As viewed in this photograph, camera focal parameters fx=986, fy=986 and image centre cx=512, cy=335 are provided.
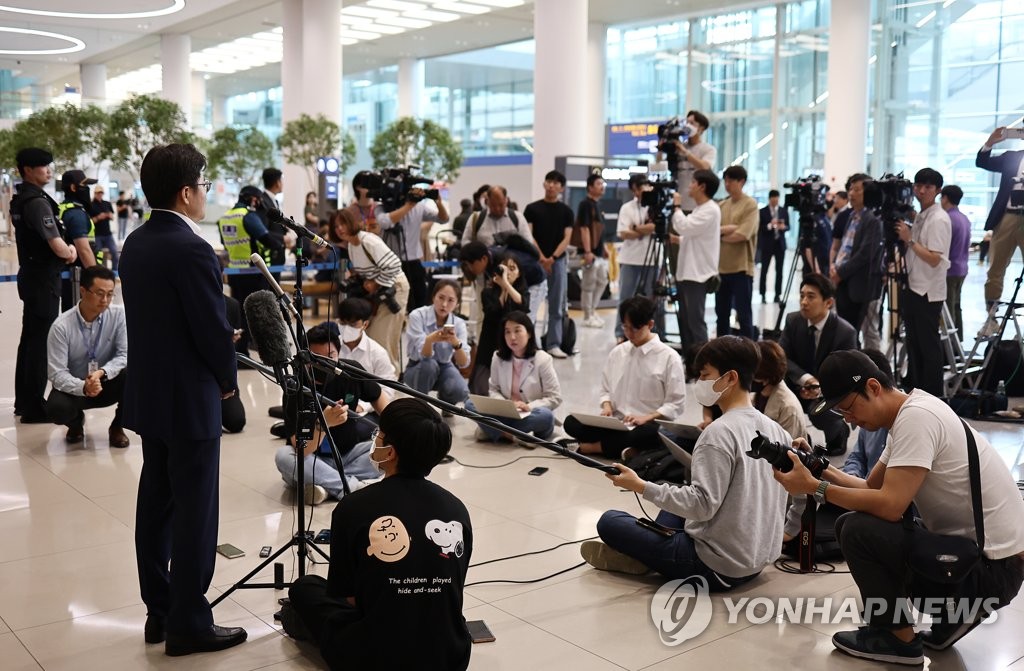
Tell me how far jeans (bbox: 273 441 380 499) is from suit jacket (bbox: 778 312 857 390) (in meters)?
2.49

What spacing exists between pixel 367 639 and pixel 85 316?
393 cm

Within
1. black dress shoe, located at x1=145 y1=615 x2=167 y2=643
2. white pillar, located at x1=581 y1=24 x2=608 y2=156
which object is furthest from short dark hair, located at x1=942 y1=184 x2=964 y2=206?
white pillar, located at x1=581 y1=24 x2=608 y2=156

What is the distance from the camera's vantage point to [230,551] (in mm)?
4020

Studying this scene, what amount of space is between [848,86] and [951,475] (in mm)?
14035

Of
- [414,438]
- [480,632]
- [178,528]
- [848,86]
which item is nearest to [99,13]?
[848,86]

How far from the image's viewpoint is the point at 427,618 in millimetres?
2451

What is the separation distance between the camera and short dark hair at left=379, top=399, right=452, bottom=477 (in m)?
2.51

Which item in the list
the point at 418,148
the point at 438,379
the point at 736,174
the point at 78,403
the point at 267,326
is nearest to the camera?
the point at 267,326

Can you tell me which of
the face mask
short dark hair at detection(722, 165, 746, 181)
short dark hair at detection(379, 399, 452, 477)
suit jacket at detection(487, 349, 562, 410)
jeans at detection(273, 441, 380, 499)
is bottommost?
jeans at detection(273, 441, 380, 499)

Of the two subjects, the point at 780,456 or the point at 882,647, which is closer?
the point at 780,456

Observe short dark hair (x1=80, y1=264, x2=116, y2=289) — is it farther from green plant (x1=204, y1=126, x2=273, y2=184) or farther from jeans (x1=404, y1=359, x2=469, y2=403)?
green plant (x1=204, y1=126, x2=273, y2=184)

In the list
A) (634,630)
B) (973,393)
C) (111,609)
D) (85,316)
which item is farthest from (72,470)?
(973,393)

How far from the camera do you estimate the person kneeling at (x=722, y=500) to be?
11.0ft

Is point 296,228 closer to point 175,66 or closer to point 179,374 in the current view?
point 179,374
